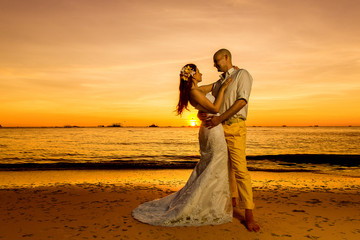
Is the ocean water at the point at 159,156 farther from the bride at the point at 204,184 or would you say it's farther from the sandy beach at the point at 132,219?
the bride at the point at 204,184

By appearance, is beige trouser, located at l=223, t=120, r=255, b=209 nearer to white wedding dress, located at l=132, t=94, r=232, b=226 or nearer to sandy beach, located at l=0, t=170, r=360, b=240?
white wedding dress, located at l=132, t=94, r=232, b=226

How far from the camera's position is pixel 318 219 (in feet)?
18.8

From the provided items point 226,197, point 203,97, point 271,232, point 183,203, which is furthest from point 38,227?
point 271,232

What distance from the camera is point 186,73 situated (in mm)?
5125

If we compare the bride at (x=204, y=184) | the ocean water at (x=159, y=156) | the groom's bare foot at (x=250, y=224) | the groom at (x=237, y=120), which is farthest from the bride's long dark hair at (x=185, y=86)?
the ocean water at (x=159, y=156)

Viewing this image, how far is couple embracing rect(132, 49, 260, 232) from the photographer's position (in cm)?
490

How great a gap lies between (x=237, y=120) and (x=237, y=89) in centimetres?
54

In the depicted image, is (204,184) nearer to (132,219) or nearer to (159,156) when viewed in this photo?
(132,219)

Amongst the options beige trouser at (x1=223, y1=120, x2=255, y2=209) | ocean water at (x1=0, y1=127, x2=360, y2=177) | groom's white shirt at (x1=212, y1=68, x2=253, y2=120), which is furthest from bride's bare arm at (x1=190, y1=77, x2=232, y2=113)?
ocean water at (x1=0, y1=127, x2=360, y2=177)

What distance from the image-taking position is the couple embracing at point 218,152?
4.90 meters

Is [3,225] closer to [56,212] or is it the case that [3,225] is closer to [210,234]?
[56,212]

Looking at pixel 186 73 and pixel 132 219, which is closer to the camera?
pixel 186 73

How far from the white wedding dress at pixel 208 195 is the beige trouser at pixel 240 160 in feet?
0.50

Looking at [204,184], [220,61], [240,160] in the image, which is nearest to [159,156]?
[204,184]
